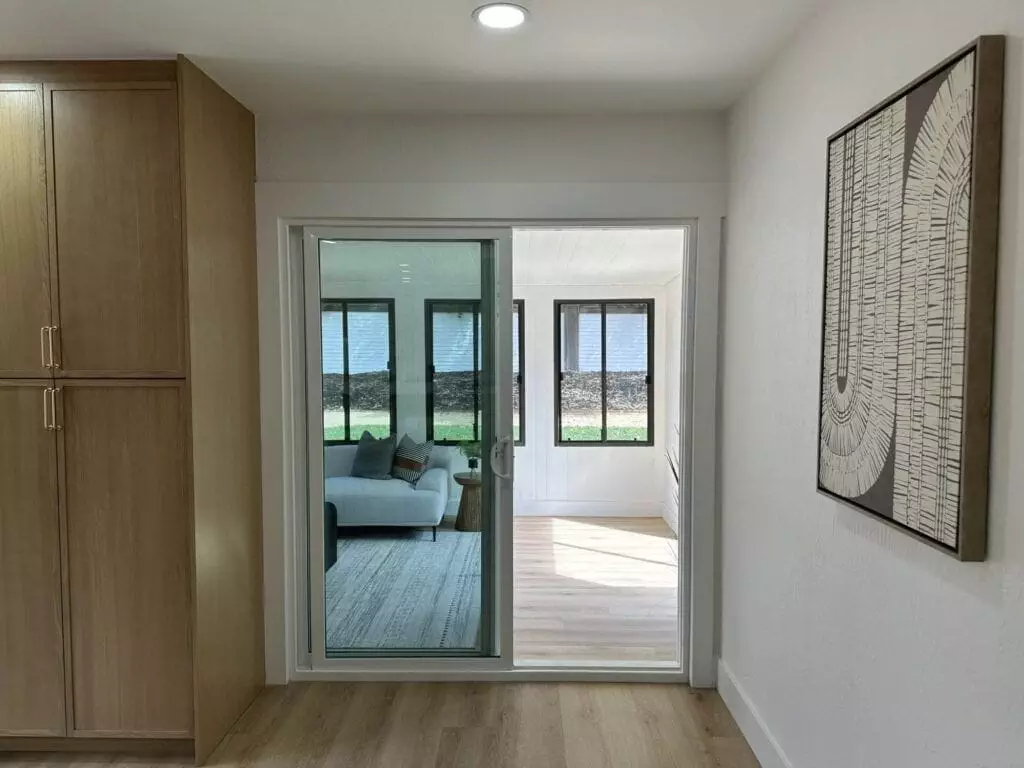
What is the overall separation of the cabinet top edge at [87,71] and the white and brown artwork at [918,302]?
2.14 meters

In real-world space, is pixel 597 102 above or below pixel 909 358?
above

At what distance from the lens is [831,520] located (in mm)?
1855

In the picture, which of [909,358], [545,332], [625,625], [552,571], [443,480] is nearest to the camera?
[909,358]

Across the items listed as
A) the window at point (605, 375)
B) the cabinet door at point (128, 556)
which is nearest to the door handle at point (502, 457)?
the cabinet door at point (128, 556)

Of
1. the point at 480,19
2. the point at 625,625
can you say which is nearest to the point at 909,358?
the point at 480,19

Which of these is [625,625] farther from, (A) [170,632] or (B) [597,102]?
(B) [597,102]

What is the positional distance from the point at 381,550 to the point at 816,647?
186cm

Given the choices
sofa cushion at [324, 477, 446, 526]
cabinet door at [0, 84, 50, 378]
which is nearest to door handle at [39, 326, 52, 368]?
cabinet door at [0, 84, 50, 378]

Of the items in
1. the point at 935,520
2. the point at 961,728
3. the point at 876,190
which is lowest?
the point at 961,728

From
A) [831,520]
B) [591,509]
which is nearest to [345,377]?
[831,520]

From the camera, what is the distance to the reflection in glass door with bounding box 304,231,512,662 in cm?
299

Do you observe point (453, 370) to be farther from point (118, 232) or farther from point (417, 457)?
point (118, 232)

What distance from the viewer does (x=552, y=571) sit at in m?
4.74

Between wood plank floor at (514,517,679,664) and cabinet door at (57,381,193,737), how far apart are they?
4.96 ft
